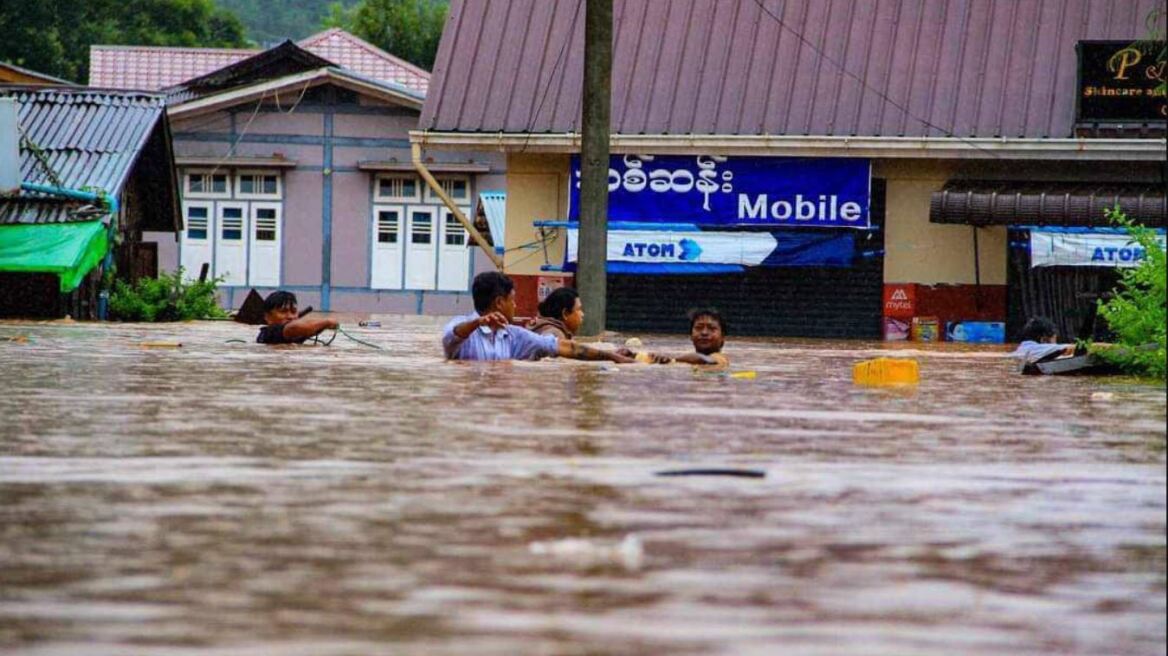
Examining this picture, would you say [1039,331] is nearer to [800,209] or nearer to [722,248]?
[800,209]

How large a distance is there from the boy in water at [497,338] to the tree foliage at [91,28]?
45.8 m

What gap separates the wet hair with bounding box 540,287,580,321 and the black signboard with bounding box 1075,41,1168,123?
13.2 metres

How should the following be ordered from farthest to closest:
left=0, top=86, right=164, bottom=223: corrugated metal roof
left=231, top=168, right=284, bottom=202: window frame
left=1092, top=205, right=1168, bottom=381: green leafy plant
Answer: left=231, top=168, right=284, bottom=202: window frame, left=0, top=86, right=164, bottom=223: corrugated metal roof, left=1092, top=205, right=1168, bottom=381: green leafy plant

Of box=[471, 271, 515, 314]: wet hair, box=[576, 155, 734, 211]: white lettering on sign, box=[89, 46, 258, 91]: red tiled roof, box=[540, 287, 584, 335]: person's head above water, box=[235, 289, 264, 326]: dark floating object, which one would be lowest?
box=[235, 289, 264, 326]: dark floating object

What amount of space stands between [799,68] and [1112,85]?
4037mm

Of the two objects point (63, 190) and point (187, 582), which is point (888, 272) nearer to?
point (63, 190)

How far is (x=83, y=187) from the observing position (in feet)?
93.0

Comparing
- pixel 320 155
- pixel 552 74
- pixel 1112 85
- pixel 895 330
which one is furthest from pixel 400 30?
pixel 1112 85

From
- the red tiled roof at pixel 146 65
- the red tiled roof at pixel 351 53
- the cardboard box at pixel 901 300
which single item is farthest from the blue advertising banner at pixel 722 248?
the red tiled roof at pixel 146 65

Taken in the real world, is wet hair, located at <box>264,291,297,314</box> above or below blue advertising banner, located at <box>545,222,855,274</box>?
below

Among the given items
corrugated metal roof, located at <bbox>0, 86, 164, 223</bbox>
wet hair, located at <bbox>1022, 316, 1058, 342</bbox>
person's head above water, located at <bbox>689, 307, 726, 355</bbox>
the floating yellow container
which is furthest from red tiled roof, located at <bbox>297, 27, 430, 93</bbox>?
the floating yellow container

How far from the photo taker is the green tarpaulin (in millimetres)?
26375

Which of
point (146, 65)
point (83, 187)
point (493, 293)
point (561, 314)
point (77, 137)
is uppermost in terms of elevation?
point (146, 65)

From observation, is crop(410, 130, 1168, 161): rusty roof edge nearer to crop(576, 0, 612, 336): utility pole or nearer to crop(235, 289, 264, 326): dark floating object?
crop(235, 289, 264, 326): dark floating object
